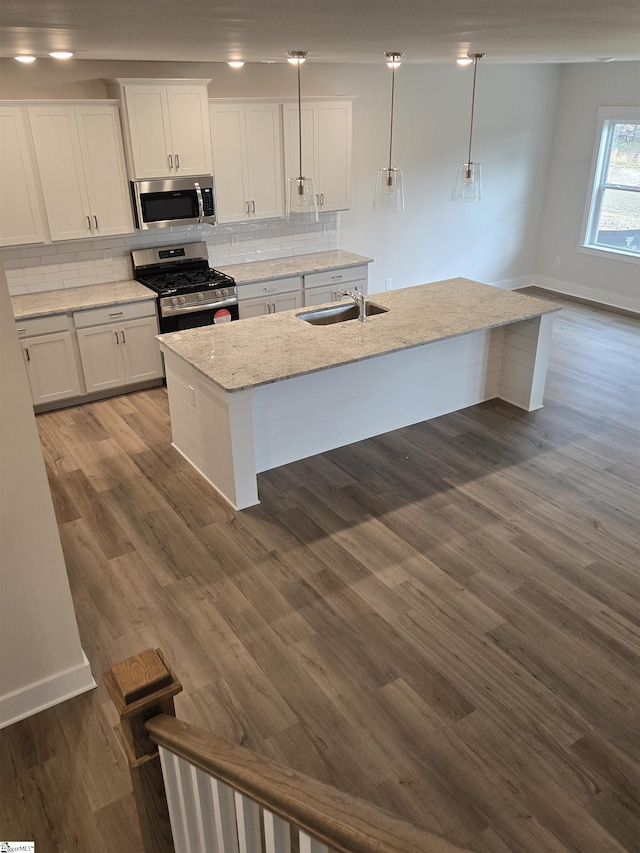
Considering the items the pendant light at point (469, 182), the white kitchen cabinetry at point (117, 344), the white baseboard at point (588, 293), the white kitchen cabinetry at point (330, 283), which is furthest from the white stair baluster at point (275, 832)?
the white baseboard at point (588, 293)

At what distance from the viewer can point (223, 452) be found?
436cm

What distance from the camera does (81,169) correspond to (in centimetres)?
543

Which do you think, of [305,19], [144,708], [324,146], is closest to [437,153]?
[324,146]

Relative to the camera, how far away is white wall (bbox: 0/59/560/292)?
6.60 metres

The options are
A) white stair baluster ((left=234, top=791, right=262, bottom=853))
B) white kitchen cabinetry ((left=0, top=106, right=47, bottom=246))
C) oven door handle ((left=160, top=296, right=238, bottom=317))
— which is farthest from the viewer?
oven door handle ((left=160, top=296, right=238, bottom=317))

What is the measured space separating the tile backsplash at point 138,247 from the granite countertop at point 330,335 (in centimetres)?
179

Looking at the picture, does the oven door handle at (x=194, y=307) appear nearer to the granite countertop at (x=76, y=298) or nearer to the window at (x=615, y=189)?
the granite countertop at (x=76, y=298)

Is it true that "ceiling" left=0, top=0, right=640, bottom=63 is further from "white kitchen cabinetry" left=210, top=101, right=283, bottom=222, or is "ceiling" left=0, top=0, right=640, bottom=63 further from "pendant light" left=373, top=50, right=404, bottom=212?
"white kitchen cabinetry" left=210, top=101, right=283, bottom=222

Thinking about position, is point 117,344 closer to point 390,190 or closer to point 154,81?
point 154,81

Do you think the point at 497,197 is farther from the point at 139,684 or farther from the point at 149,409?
the point at 139,684

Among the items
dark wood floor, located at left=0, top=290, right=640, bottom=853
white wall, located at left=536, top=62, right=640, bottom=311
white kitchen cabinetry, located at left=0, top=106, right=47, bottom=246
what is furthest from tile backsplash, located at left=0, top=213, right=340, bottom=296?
white wall, located at left=536, top=62, right=640, bottom=311

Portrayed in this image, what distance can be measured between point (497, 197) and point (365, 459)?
17.0 ft

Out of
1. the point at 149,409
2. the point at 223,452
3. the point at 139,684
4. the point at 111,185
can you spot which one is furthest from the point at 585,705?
the point at 111,185

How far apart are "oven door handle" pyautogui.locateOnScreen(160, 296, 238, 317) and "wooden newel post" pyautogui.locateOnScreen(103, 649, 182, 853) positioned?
4.58m
